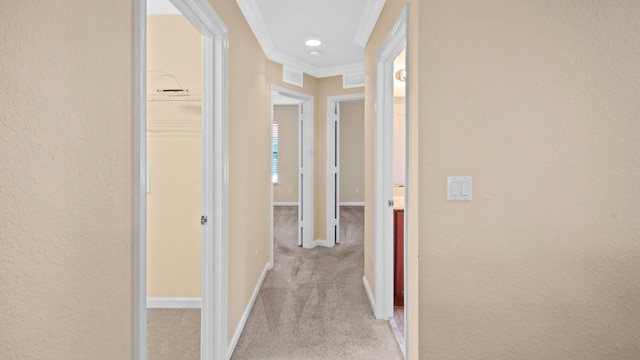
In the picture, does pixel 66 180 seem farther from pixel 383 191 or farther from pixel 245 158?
pixel 383 191

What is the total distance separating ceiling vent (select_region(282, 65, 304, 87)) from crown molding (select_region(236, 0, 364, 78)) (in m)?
0.05

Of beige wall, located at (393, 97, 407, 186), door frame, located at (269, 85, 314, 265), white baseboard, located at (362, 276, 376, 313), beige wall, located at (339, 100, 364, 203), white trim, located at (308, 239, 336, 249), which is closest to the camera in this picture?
white baseboard, located at (362, 276, 376, 313)

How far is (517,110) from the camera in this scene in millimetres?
1558

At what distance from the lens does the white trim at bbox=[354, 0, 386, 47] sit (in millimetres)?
2488

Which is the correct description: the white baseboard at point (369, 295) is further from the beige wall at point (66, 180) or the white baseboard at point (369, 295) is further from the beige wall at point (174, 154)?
the beige wall at point (66, 180)

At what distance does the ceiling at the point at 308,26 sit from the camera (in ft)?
8.79

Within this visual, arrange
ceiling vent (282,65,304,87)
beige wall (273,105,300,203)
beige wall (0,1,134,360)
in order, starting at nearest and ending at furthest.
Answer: beige wall (0,1,134,360) < ceiling vent (282,65,304,87) < beige wall (273,105,300,203)

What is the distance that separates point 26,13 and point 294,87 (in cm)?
379

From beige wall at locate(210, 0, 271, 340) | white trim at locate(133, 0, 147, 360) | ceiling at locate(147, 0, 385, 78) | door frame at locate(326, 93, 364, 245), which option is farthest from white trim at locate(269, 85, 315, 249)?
white trim at locate(133, 0, 147, 360)

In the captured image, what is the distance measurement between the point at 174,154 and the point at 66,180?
88.6 inches

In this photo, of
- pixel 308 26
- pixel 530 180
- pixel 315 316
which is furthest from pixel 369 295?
pixel 308 26

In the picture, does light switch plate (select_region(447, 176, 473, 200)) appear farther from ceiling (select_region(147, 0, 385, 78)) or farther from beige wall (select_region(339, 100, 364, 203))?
beige wall (select_region(339, 100, 364, 203))

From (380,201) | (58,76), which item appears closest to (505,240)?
(380,201)

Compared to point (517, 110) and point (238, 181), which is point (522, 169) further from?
point (238, 181)
